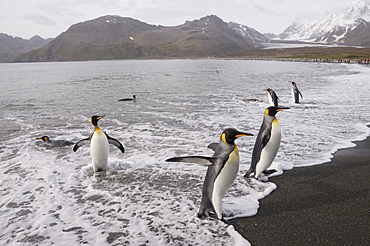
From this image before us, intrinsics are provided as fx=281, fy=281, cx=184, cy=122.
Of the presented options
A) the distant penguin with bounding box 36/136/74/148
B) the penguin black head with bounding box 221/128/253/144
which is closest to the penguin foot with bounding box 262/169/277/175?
the penguin black head with bounding box 221/128/253/144

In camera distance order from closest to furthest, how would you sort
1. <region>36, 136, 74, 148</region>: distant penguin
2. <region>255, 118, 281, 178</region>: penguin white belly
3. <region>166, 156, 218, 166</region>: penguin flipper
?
<region>166, 156, 218, 166</region>: penguin flipper → <region>255, 118, 281, 178</region>: penguin white belly → <region>36, 136, 74, 148</region>: distant penguin

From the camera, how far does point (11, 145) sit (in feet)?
24.2

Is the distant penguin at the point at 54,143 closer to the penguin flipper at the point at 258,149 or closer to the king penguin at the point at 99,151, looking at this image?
the king penguin at the point at 99,151

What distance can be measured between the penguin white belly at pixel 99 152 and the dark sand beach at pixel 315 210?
2.92 metres

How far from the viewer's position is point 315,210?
3650 millimetres

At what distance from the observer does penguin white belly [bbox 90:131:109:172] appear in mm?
5395

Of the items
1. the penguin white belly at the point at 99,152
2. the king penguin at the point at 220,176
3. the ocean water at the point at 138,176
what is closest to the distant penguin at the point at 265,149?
the ocean water at the point at 138,176

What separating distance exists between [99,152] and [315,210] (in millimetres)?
3828

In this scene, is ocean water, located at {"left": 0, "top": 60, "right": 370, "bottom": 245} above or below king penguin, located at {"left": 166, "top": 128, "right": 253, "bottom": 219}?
below

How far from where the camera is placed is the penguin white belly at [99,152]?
5395 millimetres

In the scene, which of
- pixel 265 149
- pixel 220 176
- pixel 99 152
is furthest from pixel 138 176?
pixel 265 149

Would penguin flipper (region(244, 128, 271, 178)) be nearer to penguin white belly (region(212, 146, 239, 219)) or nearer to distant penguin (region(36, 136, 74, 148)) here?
penguin white belly (region(212, 146, 239, 219))

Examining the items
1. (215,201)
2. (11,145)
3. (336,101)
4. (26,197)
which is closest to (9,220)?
(26,197)

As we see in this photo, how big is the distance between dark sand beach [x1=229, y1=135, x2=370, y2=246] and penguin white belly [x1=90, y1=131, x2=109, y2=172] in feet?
9.58
